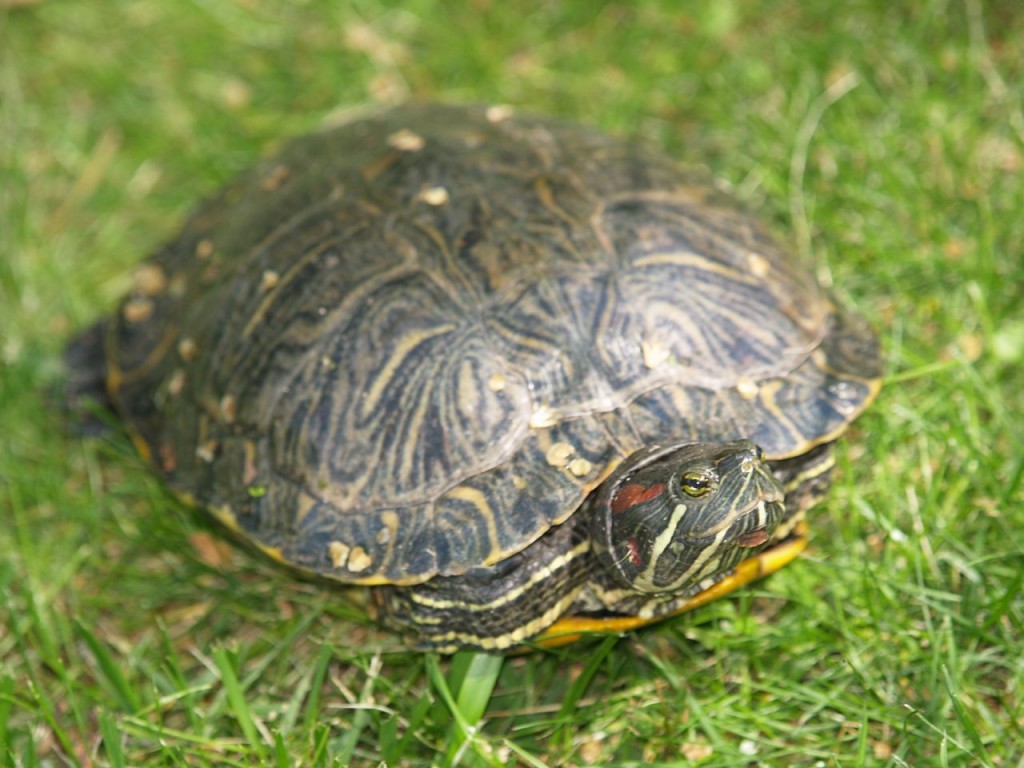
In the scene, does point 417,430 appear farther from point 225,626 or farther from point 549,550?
point 225,626

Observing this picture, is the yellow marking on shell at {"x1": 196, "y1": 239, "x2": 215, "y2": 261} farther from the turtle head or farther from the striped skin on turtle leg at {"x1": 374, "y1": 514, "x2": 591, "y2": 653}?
the turtle head

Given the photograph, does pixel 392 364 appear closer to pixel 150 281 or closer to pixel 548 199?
pixel 548 199

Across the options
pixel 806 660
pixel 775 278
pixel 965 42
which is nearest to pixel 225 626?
pixel 806 660

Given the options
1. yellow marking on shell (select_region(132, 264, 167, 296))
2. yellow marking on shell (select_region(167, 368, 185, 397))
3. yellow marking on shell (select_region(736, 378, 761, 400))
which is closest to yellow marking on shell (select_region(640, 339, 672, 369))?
yellow marking on shell (select_region(736, 378, 761, 400))

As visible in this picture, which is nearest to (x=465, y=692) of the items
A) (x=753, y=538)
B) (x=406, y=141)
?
(x=753, y=538)

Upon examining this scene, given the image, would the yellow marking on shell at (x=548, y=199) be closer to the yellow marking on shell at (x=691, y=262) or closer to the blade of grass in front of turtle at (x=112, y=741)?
the yellow marking on shell at (x=691, y=262)

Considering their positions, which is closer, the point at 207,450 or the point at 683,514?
the point at 683,514

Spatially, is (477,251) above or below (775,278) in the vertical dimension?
above
